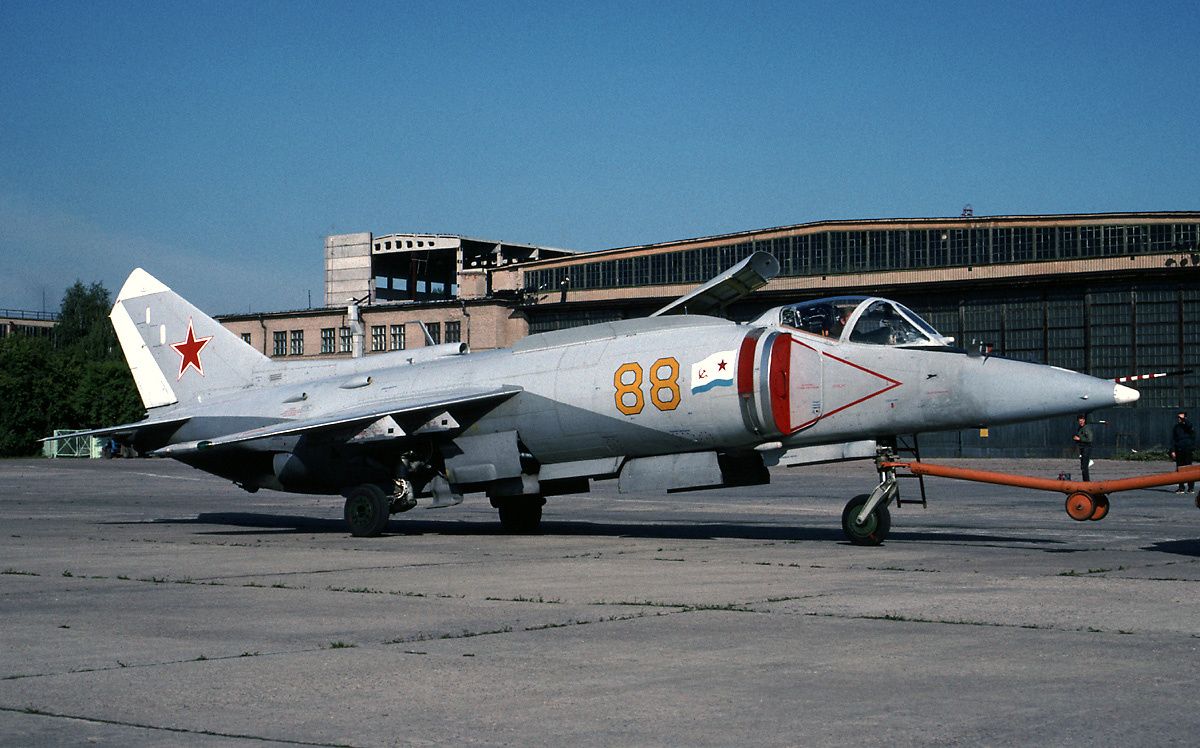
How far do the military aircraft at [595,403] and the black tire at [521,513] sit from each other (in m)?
0.03

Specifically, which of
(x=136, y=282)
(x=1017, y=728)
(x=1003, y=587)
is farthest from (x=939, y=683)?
(x=136, y=282)

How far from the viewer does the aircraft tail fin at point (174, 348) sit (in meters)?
23.1

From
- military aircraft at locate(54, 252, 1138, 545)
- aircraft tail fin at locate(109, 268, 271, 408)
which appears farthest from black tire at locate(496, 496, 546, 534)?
aircraft tail fin at locate(109, 268, 271, 408)

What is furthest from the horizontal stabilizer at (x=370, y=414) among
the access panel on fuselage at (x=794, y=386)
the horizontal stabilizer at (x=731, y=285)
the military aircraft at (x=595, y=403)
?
the access panel on fuselage at (x=794, y=386)

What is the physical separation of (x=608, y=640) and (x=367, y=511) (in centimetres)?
1143

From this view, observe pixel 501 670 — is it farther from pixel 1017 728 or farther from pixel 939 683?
pixel 1017 728

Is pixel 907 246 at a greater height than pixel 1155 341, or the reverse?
pixel 907 246

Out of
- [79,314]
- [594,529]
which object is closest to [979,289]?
[594,529]

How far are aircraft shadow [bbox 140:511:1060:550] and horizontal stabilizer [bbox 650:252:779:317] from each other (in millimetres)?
3502

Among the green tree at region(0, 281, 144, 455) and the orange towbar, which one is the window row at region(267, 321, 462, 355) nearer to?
the green tree at region(0, 281, 144, 455)

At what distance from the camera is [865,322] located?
53.8 ft

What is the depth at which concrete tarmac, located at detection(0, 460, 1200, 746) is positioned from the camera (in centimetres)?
595

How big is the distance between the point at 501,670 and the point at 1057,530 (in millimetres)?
13946

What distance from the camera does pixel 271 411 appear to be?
21.2 metres
